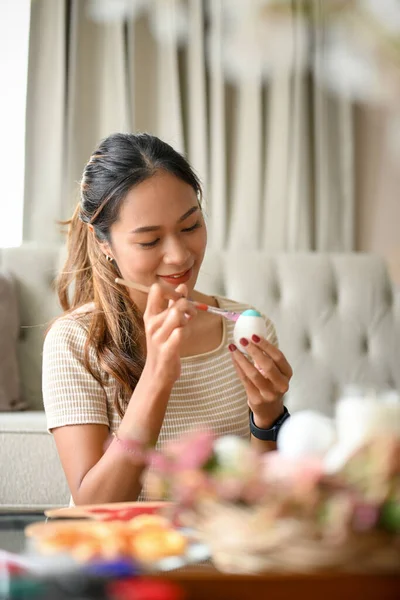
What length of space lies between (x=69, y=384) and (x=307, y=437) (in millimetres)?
788

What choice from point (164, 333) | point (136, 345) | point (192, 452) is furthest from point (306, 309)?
point (192, 452)

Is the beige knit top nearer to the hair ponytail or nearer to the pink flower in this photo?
the hair ponytail

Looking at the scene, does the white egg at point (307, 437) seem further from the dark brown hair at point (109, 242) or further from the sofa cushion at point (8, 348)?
the sofa cushion at point (8, 348)

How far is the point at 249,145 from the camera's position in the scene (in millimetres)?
3150

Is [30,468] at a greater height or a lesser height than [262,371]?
lesser

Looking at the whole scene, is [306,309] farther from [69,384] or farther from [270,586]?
[270,586]

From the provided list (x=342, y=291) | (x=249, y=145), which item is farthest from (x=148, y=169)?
(x=249, y=145)

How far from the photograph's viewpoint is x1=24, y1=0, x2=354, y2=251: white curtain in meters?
2.93

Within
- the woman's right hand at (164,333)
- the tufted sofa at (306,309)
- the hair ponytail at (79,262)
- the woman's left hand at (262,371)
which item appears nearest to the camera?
the woman's right hand at (164,333)

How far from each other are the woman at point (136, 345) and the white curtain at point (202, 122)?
133 cm

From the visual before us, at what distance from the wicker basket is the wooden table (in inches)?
0.8

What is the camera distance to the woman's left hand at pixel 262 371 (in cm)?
135

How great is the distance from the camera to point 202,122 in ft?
10.1

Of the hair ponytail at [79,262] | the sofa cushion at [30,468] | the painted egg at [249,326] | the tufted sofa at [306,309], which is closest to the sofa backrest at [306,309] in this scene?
the tufted sofa at [306,309]
